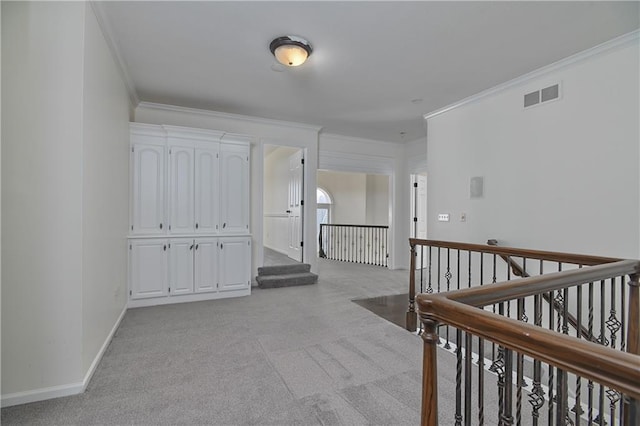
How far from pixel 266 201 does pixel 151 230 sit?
4.44m

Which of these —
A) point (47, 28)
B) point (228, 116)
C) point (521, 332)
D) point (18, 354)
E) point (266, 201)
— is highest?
point (228, 116)

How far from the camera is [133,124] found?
3793 millimetres

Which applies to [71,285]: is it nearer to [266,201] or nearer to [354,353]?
[354,353]

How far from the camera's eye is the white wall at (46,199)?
1905 mm

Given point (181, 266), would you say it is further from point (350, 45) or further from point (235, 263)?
point (350, 45)

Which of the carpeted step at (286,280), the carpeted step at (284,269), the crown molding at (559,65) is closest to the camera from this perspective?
the crown molding at (559,65)

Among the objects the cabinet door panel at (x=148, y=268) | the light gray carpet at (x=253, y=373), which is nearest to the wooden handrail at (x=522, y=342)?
the light gray carpet at (x=253, y=373)

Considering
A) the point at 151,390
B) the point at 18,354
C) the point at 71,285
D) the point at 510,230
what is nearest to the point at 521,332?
the point at 151,390

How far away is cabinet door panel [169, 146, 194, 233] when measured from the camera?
4.00m

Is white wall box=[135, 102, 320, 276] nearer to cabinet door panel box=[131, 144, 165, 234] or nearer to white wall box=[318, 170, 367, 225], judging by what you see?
cabinet door panel box=[131, 144, 165, 234]

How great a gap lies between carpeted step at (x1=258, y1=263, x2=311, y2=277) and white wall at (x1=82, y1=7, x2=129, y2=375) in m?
2.02

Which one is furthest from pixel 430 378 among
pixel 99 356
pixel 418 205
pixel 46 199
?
pixel 418 205

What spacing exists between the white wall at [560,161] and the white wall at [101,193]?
4000mm

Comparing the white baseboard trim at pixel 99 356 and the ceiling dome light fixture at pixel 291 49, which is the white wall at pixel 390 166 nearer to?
the ceiling dome light fixture at pixel 291 49
